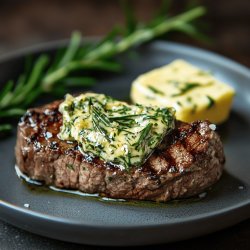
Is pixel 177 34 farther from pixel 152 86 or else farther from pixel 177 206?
pixel 177 206

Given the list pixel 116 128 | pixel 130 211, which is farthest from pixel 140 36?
pixel 130 211

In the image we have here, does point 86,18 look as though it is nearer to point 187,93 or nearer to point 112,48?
point 112,48

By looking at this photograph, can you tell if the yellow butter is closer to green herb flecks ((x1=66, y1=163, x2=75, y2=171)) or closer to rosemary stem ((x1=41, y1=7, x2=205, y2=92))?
rosemary stem ((x1=41, y1=7, x2=205, y2=92))

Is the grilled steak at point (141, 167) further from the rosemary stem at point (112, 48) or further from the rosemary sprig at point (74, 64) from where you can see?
the rosemary stem at point (112, 48)

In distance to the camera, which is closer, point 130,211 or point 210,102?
point 130,211

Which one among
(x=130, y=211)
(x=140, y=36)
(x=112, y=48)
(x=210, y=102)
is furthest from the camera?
(x=140, y=36)

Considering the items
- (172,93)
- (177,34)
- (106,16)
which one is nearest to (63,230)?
(172,93)
